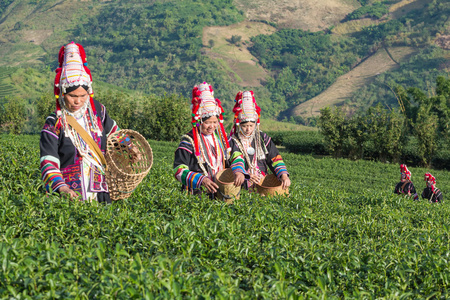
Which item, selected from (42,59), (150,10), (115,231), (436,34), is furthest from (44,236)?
(150,10)

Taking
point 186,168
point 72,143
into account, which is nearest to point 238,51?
point 186,168

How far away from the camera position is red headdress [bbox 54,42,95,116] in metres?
4.47

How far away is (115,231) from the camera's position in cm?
365

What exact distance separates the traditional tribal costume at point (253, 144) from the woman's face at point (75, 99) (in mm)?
2310

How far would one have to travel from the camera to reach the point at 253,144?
257 inches

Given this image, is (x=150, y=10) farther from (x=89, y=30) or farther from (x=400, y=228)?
(x=400, y=228)

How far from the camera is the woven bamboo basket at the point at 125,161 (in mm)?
4684

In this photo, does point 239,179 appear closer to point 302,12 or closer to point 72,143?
point 72,143

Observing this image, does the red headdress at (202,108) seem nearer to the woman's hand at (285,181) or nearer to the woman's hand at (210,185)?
the woman's hand at (210,185)

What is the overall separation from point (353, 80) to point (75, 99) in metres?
108

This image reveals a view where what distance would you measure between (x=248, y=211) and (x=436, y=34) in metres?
119

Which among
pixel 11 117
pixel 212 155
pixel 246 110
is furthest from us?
pixel 11 117

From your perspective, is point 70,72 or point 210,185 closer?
point 70,72

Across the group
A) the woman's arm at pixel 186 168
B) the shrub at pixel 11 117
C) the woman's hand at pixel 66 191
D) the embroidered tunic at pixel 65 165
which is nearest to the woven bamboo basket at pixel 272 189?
the woman's arm at pixel 186 168
